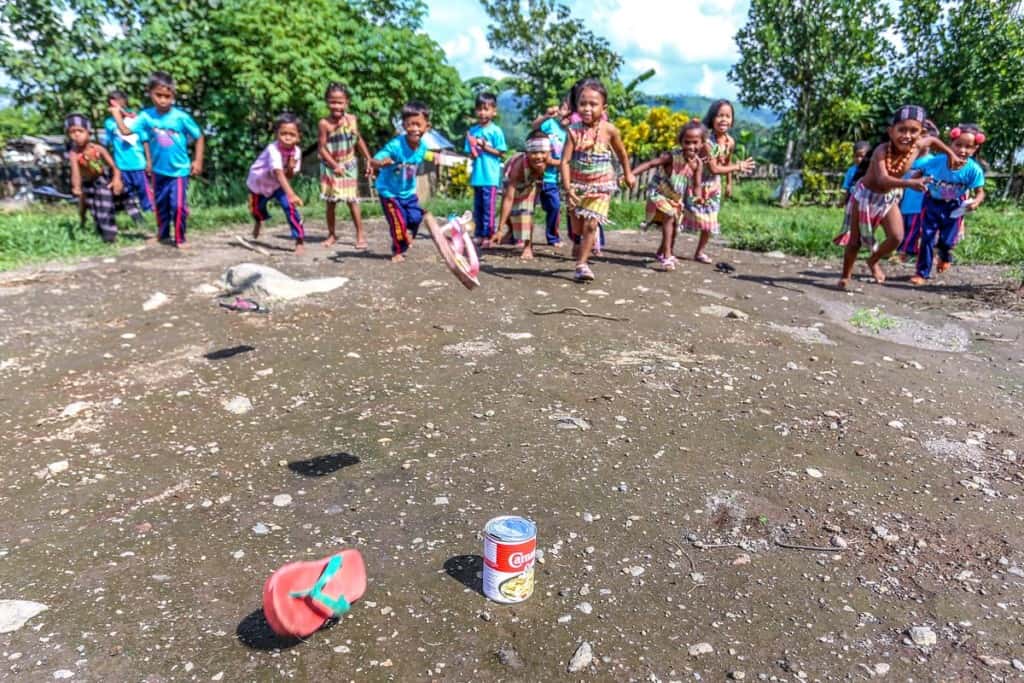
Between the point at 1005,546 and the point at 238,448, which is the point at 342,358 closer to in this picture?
the point at 238,448

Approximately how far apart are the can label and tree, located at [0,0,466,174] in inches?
405

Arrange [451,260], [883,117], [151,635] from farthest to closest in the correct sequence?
[883,117]
[451,260]
[151,635]

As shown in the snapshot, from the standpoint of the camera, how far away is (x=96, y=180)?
23.6 ft

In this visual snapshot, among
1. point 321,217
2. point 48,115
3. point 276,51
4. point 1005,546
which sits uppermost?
point 276,51

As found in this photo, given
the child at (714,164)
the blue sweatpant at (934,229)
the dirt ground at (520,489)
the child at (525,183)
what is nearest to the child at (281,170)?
the child at (525,183)

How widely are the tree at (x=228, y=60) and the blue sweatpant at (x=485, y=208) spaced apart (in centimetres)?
522

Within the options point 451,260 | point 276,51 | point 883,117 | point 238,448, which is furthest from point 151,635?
point 883,117

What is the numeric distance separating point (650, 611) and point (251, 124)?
11.9 metres

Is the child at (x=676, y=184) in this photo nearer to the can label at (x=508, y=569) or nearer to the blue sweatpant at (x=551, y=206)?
the blue sweatpant at (x=551, y=206)

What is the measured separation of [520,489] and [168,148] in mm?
5876

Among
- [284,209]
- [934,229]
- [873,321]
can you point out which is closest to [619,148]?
[873,321]

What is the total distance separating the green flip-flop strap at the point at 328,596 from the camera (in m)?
1.74

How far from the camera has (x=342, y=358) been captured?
3877mm

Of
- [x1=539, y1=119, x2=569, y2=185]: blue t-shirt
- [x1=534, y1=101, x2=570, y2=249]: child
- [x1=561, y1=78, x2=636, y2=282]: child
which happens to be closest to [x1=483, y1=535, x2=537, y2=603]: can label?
[x1=561, y1=78, x2=636, y2=282]: child
